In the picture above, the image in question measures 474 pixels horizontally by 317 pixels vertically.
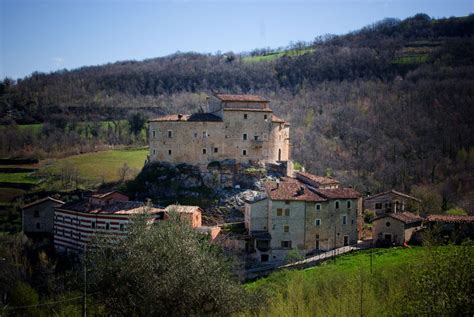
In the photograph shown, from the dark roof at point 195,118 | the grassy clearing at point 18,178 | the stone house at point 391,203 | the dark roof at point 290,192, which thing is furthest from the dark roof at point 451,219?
the grassy clearing at point 18,178

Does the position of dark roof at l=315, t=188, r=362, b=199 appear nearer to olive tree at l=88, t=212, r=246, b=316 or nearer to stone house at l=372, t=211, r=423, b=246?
stone house at l=372, t=211, r=423, b=246

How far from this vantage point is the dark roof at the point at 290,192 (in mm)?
48750

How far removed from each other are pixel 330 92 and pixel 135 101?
44009 millimetres

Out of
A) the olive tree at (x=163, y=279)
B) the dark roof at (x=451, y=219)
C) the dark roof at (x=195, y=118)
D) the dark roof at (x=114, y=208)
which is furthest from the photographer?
the dark roof at (x=195, y=118)

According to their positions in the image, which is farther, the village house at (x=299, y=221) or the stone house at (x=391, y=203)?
the stone house at (x=391, y=203)

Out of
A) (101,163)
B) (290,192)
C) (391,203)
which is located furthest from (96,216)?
(101,163)

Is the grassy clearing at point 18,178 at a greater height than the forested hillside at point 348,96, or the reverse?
→ the forested hillside at point 348,96

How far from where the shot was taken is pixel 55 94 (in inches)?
5128

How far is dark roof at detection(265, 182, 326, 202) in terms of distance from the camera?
160 feet

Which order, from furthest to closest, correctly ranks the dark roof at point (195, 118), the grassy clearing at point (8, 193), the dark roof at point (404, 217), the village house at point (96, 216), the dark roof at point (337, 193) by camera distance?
the grassy clearing at point (8, 193) → the dark roof at point (195, 118) → the dark roof at point (337, 193) → the village house at point (96, 216) → the dark roof at point (404, 217)

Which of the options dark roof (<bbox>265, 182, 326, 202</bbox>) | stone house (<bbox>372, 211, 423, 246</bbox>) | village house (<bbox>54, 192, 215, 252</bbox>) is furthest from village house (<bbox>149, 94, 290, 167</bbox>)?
stone house (<bbox>372, 211, 423, 246</bbox>)

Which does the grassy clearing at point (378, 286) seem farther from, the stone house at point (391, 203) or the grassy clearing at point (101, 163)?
the grassy clearing at point (101, 163)

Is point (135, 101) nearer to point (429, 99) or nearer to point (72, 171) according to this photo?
point (72, 171)

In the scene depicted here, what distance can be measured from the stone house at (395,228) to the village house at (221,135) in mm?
16312
